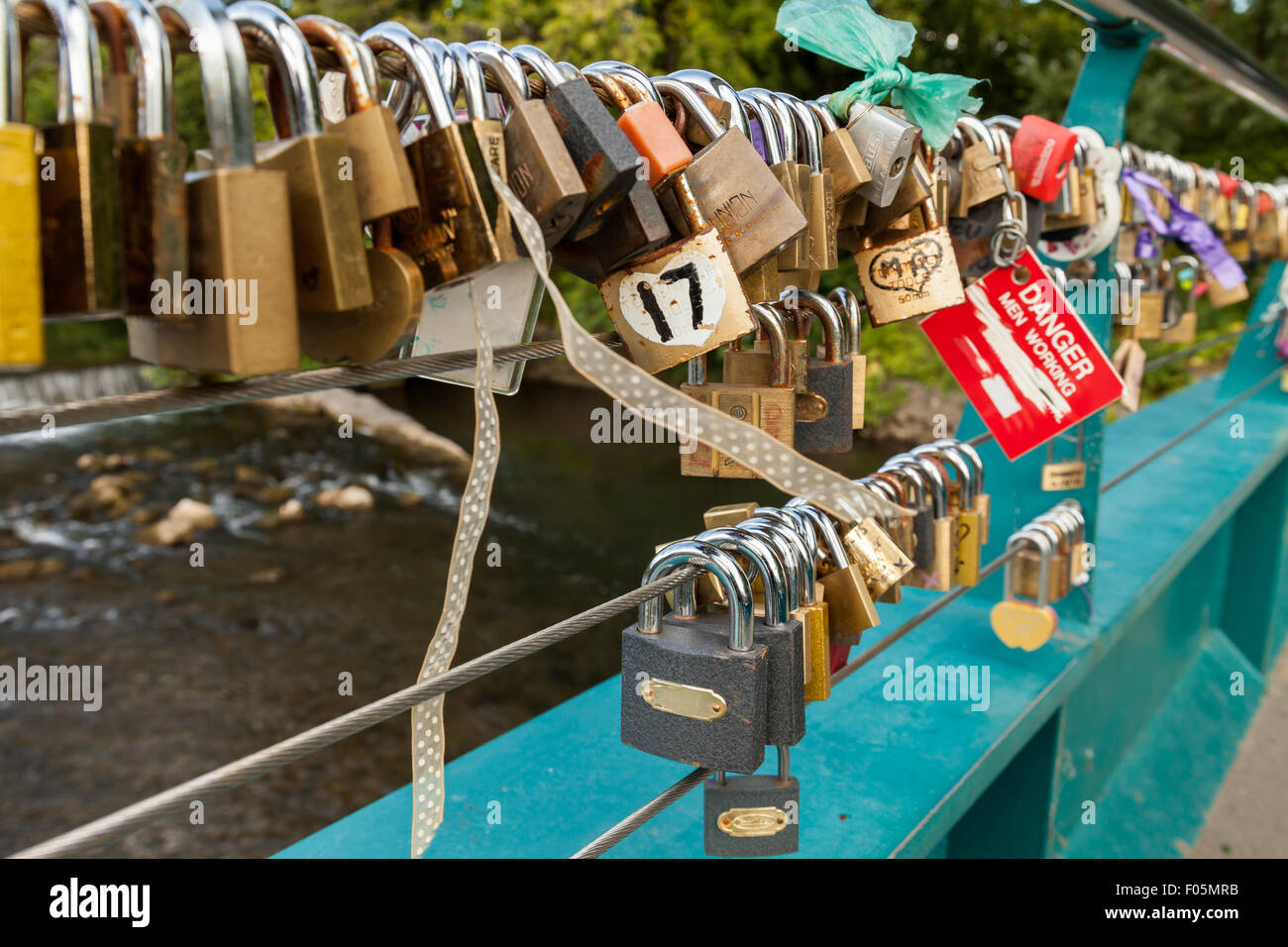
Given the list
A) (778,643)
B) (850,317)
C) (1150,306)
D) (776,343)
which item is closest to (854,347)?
(850,317)

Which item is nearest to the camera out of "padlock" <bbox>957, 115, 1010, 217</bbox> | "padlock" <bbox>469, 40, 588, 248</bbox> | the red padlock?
"padlock" <bbox>469, 40, 588, 248</bbox>

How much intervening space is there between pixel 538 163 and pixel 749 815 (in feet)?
2.28

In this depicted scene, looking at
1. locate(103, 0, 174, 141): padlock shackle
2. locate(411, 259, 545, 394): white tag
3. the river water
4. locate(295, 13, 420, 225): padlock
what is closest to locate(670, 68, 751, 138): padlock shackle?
locate(411, 259, 545, 394): white tag

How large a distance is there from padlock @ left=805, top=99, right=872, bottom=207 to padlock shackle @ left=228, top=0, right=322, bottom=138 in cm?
58

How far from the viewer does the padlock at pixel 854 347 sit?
1.08 metres

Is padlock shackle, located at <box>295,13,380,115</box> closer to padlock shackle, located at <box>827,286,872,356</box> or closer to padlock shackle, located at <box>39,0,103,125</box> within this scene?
padlock shackle, located at <box>39,0,103,125</box>

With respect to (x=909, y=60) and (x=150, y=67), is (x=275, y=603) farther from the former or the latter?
(x=909, y=60)

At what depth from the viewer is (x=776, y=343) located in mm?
1008

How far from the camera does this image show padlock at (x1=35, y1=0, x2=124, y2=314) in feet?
1.74

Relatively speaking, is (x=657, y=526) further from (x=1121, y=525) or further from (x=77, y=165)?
(x=77, y=165)

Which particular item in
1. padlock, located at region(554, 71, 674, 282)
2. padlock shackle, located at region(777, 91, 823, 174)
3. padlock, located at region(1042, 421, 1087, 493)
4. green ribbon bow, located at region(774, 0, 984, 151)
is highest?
green ribbon bow, located at region(774, 0, 984, 151)

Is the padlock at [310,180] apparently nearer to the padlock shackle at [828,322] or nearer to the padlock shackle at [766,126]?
the padlock shackle at [766,126]

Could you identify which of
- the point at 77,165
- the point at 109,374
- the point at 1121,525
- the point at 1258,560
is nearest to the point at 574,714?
the point at 77,165

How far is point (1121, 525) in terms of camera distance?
2896 millimetres
